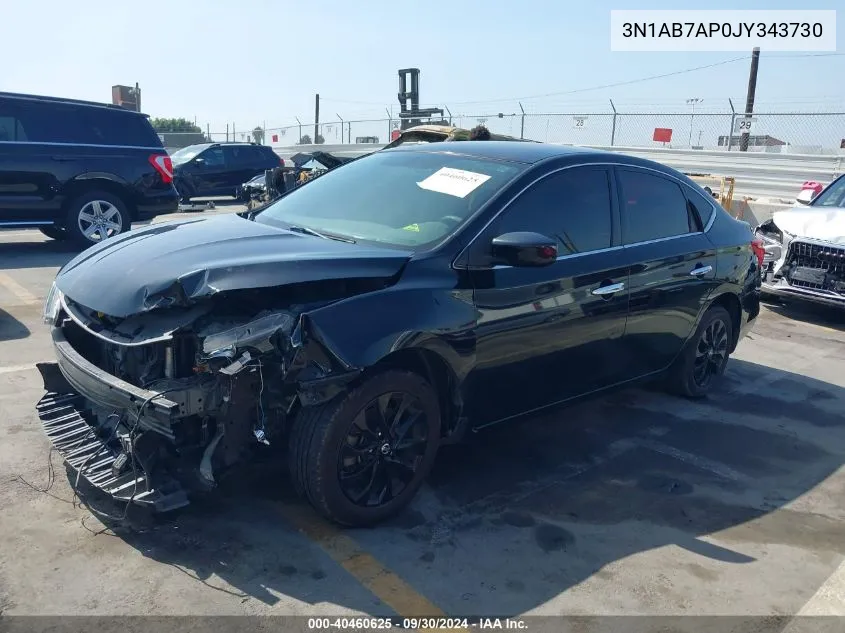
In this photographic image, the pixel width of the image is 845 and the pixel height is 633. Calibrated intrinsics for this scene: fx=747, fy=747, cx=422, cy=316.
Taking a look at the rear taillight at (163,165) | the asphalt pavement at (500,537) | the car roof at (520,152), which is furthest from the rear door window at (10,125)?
the car roof at (520,152)

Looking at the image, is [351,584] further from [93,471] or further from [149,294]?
[149,294]

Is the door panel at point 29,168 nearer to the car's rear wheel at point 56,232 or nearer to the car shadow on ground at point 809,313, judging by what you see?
the car's rear wheel at point 56,232

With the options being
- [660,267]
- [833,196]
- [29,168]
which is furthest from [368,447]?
[29,168]

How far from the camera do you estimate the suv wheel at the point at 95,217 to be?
389 inches

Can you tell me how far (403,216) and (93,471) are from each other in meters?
1.94

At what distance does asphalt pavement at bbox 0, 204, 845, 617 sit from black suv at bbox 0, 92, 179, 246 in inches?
210

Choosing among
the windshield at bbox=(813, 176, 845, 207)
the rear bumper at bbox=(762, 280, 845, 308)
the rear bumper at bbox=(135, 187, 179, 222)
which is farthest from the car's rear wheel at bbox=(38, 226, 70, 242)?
the windshield at bbox=(813, 176, 845, 207)

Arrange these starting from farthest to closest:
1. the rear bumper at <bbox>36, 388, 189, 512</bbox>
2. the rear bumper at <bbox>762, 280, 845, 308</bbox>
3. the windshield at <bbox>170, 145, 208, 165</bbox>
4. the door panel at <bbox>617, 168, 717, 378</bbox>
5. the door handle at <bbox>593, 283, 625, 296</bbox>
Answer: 1. the windshield at <bbox>170, 145, 208, 165</bbox>
2. the rear bumper at <bbox>762, 280, 845, 308</bbox>
3. the door panel at <bbox>617, 168, 717, 378</bbox>
4. the door handle at <bbox>593, 283, 625, 296</bbox>
5. the rear bumper at <bbox>36, 388, 189, 512</bbox>

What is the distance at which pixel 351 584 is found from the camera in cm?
308

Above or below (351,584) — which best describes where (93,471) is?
above

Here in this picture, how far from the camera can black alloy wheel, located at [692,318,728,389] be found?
5527mm

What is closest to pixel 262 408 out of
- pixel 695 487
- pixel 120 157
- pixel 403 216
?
pixel 403 216

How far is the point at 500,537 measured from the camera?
3.51m

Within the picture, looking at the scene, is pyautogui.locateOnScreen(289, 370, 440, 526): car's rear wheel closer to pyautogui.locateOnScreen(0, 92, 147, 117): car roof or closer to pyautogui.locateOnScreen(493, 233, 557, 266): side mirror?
pyautogui.locateOnScreen(493, 233, 557, 266): side mirror
